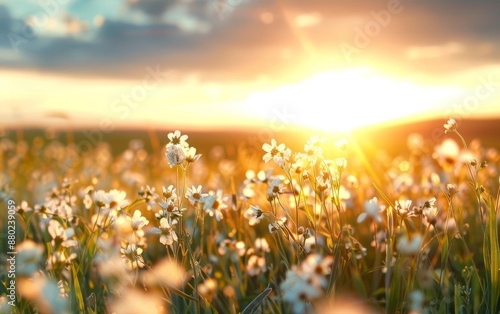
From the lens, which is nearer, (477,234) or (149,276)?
(149,276)

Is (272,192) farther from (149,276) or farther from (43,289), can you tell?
(43,289)

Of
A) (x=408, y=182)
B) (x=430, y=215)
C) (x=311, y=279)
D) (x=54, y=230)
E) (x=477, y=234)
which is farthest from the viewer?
(x=408, y=182)

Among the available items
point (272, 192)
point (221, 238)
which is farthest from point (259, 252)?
point (272, 192)

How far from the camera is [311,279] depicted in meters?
1.53

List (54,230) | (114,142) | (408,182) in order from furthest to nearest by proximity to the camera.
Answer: (114,142), (408,182), (54,230)

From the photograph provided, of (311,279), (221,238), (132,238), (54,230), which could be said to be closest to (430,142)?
(221,238)

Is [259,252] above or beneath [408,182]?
beneath

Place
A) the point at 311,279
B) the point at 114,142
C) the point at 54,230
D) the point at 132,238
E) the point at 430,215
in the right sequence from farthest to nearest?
1. the point at 114,142
2. the point at 132,238
3. the point at 54,230
4. the point at 430,215
5. the point at 311,279

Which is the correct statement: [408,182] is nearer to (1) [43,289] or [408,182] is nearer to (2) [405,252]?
(2) [405,252]

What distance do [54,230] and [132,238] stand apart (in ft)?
2.00

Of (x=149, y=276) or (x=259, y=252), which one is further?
(x=259, y=252)

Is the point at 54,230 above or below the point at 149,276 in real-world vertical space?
above

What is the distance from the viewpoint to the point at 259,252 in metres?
3.44

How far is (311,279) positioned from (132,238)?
2.02 meters
